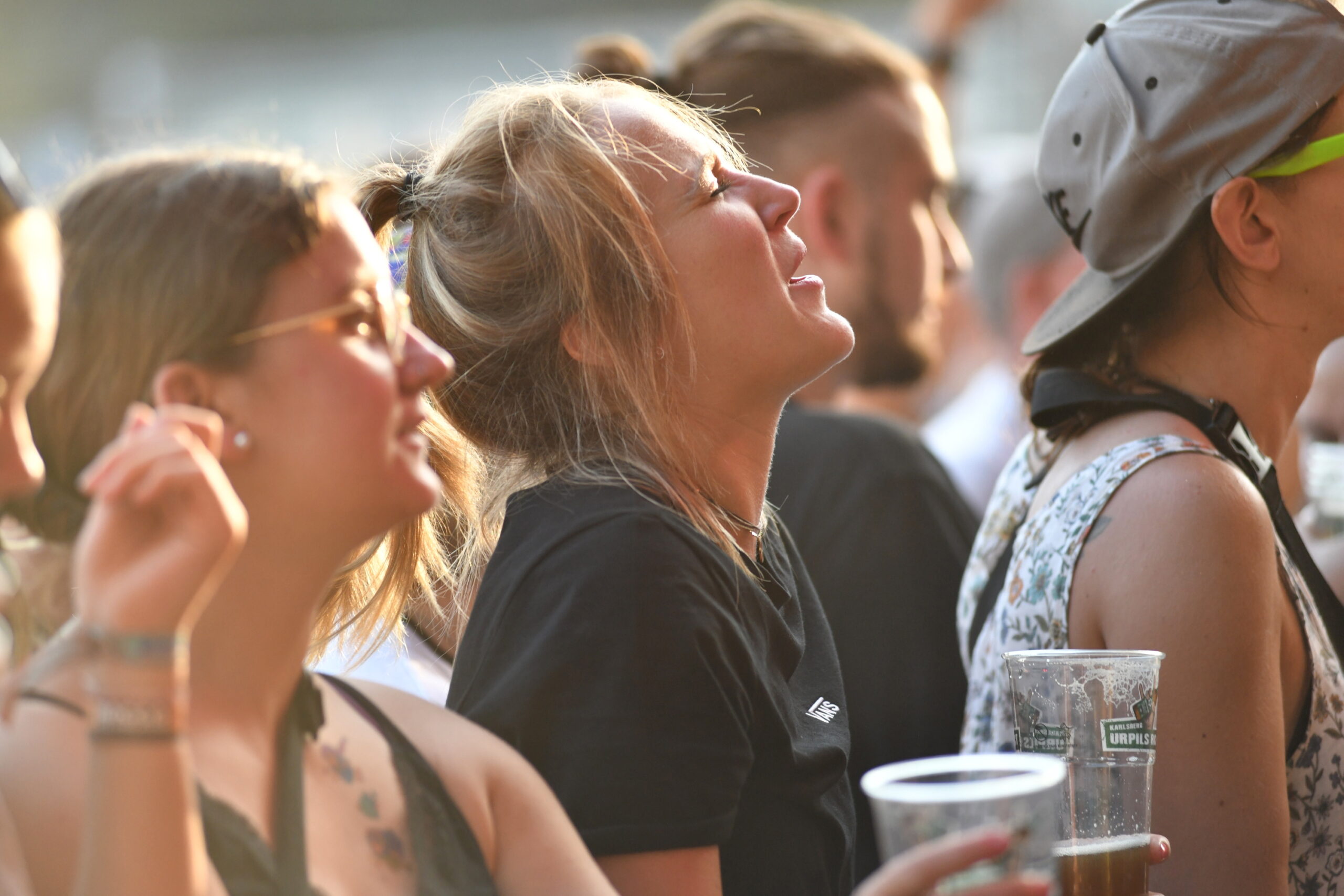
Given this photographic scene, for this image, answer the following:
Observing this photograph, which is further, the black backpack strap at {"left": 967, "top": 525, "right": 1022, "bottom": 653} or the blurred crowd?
the black backpack strap at {"left": 967, "top": 525, "right": 1022, "bottom": 653}

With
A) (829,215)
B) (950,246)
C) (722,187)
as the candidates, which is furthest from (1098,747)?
(950,246)

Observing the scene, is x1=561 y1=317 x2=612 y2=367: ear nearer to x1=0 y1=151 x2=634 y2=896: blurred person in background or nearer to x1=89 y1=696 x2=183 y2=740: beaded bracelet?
x1=0 y1=151 x2=634 y2=896: blurred person in background

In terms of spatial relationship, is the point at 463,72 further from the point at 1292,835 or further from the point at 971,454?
the point at 1292,835

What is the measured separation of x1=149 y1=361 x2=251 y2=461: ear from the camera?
3.10ft

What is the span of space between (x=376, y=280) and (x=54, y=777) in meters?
0.45

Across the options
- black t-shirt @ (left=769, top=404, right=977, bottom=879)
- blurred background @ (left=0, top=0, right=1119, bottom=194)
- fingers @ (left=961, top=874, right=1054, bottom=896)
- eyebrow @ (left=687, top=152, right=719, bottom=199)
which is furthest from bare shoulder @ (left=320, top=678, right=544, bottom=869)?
blurred background @ (left=0, top=0, right=1119, bottom=194)

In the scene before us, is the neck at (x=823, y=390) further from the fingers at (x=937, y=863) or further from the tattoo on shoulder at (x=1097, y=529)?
the fingers at (x=937, y=863)

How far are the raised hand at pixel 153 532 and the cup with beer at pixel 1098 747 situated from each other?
0.88 metres

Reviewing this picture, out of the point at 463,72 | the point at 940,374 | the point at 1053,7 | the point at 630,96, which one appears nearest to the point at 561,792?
the point at 630,96

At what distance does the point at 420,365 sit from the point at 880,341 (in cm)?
263

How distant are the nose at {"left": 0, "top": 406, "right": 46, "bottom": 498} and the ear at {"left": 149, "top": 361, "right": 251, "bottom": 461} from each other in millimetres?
91

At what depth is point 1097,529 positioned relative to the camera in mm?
1680

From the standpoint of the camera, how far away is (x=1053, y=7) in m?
8.15

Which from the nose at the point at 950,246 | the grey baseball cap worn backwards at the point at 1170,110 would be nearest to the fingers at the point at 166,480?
the grey baseball cap worn backwards at the point at 1170,110
